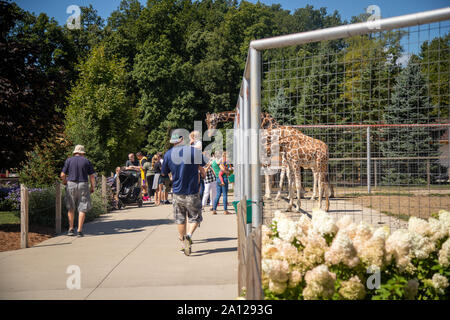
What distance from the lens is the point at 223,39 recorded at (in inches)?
1593

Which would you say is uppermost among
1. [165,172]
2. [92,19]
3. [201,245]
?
[92,19]

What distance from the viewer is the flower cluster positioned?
2.95 metres

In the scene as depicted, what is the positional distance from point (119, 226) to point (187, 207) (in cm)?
387

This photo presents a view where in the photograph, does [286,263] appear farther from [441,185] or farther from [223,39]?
[223,39]

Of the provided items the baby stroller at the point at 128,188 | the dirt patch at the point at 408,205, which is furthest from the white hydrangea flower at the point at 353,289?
the baby stroller at the point at 128,188

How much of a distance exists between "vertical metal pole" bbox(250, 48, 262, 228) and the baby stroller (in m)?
11.2

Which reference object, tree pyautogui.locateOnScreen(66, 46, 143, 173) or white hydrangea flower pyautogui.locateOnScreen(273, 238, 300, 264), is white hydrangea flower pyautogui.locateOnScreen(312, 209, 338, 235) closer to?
white hydrangea flower pyautogui.locateOnScreen(273, 238, 300, 264)

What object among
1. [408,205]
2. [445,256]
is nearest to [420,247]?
[445,256]

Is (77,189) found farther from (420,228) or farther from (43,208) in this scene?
(420,228)

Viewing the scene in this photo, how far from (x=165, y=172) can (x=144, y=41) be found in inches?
1488

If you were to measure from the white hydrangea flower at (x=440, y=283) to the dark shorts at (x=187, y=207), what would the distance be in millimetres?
4806

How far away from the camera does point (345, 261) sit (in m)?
3.06

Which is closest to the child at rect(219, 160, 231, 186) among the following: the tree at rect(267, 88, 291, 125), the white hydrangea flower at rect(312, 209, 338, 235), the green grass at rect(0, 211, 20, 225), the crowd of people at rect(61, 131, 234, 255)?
the crowd of people at rect(61, 131, 234, 255)
